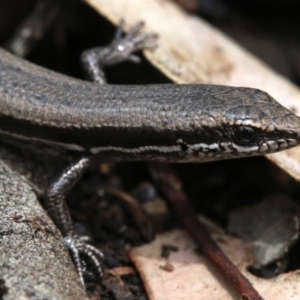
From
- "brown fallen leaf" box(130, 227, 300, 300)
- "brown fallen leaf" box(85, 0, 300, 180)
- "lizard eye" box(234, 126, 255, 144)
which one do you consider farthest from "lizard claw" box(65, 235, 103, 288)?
"brown fallen leaf" box(85, 0, 300, 180)

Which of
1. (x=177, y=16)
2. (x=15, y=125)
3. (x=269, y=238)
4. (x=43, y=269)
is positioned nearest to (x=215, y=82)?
(x=177, y=16)

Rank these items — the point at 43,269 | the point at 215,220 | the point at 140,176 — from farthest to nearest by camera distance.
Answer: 1. the point at 140,176
2. the point at 215,220
3. the point at 43,269

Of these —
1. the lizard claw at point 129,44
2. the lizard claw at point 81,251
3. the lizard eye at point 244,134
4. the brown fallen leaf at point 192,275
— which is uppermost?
the lizard eye at point 244,134

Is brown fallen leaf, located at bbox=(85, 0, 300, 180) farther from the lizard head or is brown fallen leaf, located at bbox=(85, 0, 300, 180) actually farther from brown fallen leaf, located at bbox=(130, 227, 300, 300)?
brown fallen leaf, located at bbox=(130, 227, 300, 300)

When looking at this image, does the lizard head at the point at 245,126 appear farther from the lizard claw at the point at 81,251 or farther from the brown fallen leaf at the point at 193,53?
the lizard claw at the point at 81,251

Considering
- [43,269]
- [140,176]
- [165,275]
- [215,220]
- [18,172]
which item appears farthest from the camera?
[140,176]

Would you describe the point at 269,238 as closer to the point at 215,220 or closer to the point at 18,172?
the point at 215,220

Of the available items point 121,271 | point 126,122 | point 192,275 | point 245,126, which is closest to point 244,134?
point 245,126

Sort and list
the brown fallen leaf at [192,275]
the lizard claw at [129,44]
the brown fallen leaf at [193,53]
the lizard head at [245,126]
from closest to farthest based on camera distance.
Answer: the brown fallen leaf at [192,275] → the lizard head at [245,126] → the brown fallen leaf at [193,53] → the lizard claw at [129,44]

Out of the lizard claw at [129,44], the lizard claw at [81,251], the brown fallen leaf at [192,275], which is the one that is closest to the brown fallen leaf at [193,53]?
the lizard claw at [129,44]
